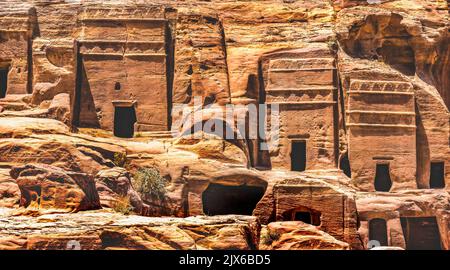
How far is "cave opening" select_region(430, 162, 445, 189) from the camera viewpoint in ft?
131

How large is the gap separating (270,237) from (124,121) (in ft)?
35.7

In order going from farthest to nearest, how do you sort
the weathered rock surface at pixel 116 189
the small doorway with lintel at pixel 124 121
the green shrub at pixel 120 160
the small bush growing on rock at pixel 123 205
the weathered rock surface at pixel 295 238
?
the small doorway with lintel at pixel 124 121, the green shrub at pixel 120 160, the weathered rock surface at pixel 116 189, the small bush growing on rock at pixel 123 205, the weathered rock surface at pixel 295 238

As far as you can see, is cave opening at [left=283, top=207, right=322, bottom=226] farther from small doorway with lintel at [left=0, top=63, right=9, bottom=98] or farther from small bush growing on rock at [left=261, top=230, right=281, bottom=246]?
small doorway with lintel at [left=0, top=63, right=9, bottom=98]

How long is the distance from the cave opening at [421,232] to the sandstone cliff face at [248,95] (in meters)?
0.05

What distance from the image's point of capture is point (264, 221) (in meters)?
33.2

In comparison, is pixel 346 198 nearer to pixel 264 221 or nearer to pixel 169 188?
pixel 264 221

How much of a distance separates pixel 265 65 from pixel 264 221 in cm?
838

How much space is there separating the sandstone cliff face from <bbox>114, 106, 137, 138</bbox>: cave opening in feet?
0.20

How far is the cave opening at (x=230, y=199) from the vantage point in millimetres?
35469

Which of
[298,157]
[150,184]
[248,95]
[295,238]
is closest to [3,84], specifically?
[150,184]

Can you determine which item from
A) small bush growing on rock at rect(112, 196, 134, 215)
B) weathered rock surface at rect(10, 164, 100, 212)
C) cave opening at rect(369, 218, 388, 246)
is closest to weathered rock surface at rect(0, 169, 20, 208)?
weathered rock surface at rect(10, 164, 100, 212)

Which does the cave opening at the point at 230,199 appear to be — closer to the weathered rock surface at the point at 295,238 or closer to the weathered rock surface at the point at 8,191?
the weathered rock surface at the point at 295,238

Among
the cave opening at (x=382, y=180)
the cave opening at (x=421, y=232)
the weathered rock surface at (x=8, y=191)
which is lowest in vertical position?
the cave opening at (x=421, y=232)

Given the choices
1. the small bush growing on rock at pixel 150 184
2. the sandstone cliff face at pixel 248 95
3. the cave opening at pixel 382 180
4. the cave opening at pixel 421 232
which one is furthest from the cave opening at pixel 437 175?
the small bush growing on rock at pixel 150 184
